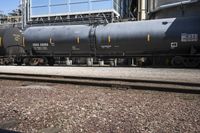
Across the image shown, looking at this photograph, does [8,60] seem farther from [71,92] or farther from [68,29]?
[71,92]

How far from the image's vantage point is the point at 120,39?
20.4m

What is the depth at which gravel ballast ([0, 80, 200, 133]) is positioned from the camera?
4945 mm

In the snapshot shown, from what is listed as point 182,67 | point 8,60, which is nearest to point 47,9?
point 8,60

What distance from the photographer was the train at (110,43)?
60.7 feet

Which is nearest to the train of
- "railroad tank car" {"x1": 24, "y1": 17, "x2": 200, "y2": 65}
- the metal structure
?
"railroad tank car" {"x1": 24, "y1": 17, "x2": 200, "y2": 65}

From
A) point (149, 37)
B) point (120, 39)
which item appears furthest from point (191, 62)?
point (120, 39)

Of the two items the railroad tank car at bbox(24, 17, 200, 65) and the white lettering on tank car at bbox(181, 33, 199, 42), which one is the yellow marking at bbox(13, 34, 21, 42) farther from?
the white lettering on tank car at bbox(181, 33, 199, 42)

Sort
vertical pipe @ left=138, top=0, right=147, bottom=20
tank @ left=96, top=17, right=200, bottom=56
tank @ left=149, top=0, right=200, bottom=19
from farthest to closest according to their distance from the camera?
vertical pipe @ left=138, top=0, right=147, bottom=20, tank @ left=149, top=0, right=200, bottom=19, tank @ left=96, top=17, right=200, bottom=56

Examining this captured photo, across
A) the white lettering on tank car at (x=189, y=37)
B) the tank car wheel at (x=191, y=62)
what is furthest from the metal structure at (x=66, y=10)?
the tank car wheel at (x=191, y=62)

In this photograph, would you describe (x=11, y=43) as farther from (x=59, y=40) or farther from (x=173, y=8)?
(x=173, y=8)

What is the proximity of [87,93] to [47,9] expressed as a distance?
1316 inches

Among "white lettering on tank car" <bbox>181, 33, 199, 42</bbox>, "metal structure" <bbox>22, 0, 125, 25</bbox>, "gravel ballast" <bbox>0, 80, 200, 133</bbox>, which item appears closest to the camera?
"gravel ballast" <bbox>0, 80, 200, 133</bbox>

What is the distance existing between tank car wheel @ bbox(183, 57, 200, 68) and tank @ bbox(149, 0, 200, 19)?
6.35 metres

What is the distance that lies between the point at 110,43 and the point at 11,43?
9451 millimetres
